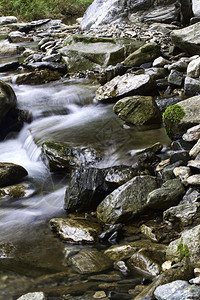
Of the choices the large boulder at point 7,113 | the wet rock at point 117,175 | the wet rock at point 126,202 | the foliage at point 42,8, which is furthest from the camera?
the foliage at point 42,8

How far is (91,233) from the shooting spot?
4.33m

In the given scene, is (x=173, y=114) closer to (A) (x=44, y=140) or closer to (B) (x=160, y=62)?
(A) (x=44, y=140)

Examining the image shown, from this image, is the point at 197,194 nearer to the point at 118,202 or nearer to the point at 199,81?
the point at 118,202

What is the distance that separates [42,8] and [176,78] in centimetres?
2209

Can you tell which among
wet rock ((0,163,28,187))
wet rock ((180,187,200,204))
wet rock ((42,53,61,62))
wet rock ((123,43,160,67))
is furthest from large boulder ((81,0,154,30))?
wet rock ((180,187,200,204))

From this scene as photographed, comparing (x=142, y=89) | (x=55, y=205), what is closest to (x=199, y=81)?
(x=142, y=89)

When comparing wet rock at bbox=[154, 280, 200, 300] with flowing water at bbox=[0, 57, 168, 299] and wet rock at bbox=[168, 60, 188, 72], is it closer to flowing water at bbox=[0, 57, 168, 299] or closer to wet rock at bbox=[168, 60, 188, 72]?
flowing water at bbox=[0, 57, 168, 299]

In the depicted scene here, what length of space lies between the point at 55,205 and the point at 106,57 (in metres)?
7.67

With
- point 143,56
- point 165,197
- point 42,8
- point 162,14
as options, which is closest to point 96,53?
point 143,56

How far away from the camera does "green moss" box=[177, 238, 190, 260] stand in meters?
3.09

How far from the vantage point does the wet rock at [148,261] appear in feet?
11.1

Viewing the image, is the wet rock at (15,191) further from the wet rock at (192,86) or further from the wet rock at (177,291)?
the wet rock at (192,86)

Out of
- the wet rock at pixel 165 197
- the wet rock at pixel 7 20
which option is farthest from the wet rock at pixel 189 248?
the wet rock at pixel 7 20

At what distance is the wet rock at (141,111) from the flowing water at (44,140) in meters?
0.28
